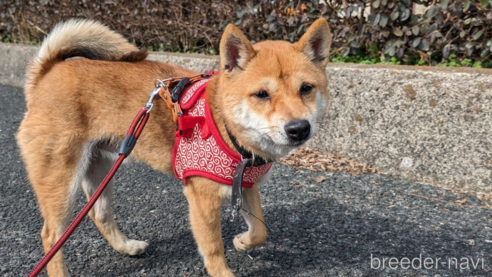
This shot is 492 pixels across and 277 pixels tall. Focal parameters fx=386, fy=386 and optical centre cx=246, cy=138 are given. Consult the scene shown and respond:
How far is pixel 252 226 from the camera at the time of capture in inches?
110

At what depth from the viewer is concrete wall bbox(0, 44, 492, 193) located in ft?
11.7

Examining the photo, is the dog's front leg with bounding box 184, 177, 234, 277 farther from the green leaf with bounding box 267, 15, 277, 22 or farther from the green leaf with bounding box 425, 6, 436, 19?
the green leaf with bounding box 267, 15, 277, 22

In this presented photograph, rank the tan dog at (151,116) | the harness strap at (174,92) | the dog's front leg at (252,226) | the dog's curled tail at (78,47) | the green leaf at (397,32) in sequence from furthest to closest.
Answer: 1. the green leaf at (397,32)
2. the dog's curled tail at (78,47)
3. the dog's front leg at (252,226)
4. the harness strap at (174,92)
5. the tan dog at (151,116)

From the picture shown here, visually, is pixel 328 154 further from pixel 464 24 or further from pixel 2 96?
pixel 2 96

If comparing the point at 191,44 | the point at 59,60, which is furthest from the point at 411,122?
the point at 191,44

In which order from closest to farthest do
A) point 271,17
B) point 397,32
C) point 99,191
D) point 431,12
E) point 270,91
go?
1. point 99,191
2. point 270,91
3. point 431,12
4. point 397,32
5. point 271,17

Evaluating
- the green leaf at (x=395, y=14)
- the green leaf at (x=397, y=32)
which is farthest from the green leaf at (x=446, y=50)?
the green leaf at (x=395, y=14)

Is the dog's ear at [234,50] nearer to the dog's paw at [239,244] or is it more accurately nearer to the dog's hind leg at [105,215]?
the dog's hind leg at [105,215]

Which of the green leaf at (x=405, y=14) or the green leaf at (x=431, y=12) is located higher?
the green leaf at (x=431, y=12)

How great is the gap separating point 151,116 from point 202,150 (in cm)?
54

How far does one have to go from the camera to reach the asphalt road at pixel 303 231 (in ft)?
9.14

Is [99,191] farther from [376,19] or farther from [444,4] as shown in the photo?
[444,4]

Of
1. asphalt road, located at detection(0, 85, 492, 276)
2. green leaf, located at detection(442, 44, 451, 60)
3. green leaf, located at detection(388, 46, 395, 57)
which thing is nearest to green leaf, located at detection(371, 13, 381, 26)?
green leaf, located at detection(388, 46, 395, 57)

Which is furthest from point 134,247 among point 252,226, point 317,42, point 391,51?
point 391,51
